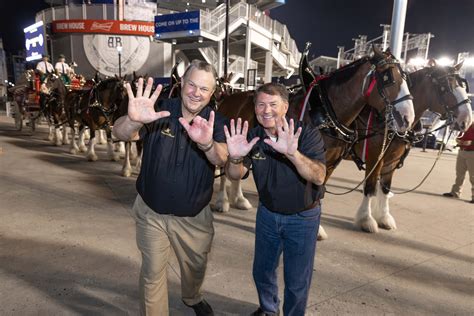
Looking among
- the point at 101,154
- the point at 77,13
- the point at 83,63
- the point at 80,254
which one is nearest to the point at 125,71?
the point at 83,63

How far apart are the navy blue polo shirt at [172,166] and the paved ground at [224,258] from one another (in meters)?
1.21

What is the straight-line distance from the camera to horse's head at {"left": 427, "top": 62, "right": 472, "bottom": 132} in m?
5.29

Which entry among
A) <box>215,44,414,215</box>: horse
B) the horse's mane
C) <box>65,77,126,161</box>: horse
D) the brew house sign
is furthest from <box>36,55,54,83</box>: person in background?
the brew house sign

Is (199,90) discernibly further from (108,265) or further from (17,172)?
(17,172)

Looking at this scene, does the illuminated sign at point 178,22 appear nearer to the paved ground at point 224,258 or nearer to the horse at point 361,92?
the paved ground at point 224,258

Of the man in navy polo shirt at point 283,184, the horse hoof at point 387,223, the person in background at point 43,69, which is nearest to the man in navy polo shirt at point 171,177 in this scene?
the man in navy polo shirt at point 283,184

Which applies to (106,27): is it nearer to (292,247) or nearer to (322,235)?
(322,235)

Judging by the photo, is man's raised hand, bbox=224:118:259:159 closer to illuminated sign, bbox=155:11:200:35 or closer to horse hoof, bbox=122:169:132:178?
Answer: horse hoof, bbox=122:169:132:178

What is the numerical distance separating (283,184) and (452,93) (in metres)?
4.65

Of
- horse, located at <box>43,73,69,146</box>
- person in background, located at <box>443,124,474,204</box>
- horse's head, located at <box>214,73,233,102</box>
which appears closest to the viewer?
horse's head, located at <box>214,73,233,102</box>

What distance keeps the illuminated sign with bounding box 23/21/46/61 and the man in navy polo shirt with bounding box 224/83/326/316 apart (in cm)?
3513

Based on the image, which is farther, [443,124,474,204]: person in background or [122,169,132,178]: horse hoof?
[122,169,132,178]: horse hoof

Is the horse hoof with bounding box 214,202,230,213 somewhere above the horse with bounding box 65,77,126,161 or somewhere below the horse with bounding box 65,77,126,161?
below

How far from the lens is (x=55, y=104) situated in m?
12.1
